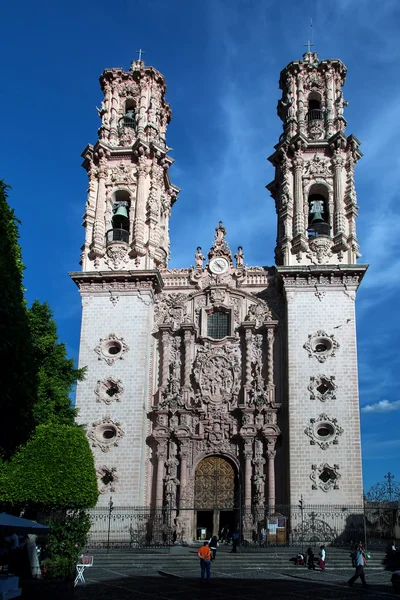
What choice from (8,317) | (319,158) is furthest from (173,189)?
(8,317)

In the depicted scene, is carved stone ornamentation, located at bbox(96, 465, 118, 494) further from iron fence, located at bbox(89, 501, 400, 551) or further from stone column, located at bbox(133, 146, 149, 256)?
stone column, located at bbox(133, 146, 149, 256)

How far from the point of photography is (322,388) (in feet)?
95.9

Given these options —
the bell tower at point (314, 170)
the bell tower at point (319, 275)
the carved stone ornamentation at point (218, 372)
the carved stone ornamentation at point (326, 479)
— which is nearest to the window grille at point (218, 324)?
the carved stone ornamentation at point (218, 372)

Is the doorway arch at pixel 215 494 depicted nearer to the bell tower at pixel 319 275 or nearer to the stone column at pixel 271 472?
the stone column at pixel 271 472

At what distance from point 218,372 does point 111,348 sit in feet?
16.5

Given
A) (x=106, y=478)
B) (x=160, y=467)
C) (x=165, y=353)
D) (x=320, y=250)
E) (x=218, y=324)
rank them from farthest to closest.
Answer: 1. (x=218, y=324)
2. (x=320, y=250)
3. (x=165, y=353)
4. (x=160, y=467)
5. (x=106, y=478)

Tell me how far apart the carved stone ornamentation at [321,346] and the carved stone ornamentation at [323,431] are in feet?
8.57

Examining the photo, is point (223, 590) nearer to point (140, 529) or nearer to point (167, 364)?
point (140, 529)

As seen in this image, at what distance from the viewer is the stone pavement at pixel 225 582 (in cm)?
1620

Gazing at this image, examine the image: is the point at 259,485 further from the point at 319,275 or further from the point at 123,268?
the point at 123,268

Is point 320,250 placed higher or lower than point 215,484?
higher

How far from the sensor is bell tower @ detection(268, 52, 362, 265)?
104 ft

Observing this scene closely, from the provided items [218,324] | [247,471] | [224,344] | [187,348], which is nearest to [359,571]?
[247,471]

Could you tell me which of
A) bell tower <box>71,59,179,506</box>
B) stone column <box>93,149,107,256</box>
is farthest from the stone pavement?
stone column <box>93,149,107,256</box>
